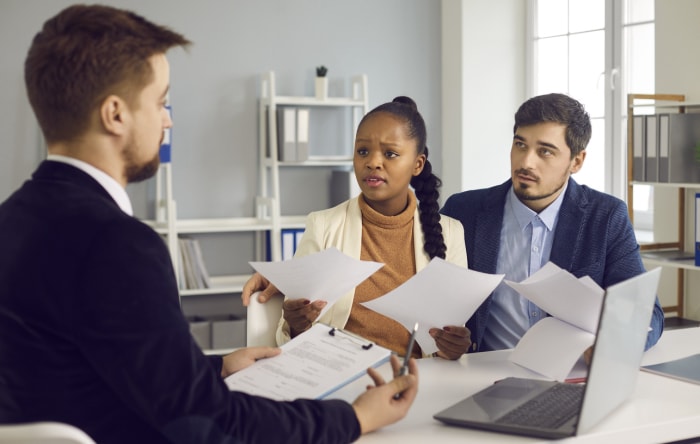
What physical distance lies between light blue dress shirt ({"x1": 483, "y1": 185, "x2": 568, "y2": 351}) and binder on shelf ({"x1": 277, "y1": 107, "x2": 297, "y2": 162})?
238cm

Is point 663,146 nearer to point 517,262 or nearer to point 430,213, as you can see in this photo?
point 517,262

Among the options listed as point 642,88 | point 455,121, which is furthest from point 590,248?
point 455,121

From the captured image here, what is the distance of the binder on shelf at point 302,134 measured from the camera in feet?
14.8

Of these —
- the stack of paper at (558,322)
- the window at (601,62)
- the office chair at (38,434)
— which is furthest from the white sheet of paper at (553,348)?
the window at (601,62)

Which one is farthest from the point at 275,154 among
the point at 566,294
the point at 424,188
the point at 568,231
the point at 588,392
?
the point at 588,392

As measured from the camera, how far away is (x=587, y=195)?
2.21 metres

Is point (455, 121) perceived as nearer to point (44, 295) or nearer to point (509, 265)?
point (509, 265)

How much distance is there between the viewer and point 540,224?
2213 mm

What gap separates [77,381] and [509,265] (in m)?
1.35

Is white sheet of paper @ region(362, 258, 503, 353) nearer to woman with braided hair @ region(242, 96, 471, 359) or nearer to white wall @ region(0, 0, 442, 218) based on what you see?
woman with braided hair @ region(242, 96, 471, 359)

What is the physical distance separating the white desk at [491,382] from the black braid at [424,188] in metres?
0.34

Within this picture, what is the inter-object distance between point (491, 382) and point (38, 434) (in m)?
0.96

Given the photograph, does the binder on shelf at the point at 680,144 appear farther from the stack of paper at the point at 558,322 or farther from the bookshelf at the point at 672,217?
the stack of paper at the point at 558,322

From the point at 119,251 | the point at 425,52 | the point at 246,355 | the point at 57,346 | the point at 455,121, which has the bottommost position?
the point at 246,355
